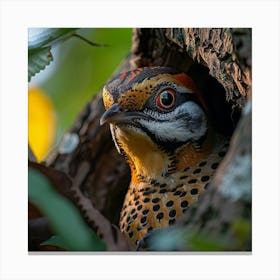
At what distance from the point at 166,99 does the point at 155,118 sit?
0.09 meters

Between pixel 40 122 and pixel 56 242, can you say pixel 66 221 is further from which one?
pixel 40 122

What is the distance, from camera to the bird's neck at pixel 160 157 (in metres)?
2.29

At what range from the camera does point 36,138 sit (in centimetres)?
281

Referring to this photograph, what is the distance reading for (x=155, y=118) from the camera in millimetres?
2223

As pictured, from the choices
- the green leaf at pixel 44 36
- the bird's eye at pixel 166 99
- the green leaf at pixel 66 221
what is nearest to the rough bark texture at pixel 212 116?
the green leaf at pixel 66 221

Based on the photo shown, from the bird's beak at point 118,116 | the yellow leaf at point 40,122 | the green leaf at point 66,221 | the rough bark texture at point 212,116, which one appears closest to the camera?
the rough bark texture at point 212,116

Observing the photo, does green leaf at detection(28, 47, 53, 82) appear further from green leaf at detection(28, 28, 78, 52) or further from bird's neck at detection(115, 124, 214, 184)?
bird's neck at detection(115, 124, 214, 184)

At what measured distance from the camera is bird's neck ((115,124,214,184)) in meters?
2.29

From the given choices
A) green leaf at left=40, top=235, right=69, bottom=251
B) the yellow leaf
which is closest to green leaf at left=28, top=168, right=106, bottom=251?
green leaf at left=40, top=235, right=69, bottom=251

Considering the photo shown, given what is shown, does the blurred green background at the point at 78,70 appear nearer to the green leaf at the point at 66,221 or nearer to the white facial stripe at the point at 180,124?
the white facial stripe at the point at 180,124

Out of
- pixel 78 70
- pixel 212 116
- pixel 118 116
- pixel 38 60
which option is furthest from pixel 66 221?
pixel 78 70

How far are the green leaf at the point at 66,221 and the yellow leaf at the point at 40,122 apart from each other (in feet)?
2.10
